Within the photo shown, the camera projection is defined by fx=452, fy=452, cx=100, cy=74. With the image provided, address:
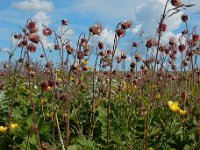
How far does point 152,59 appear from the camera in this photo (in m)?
4.93

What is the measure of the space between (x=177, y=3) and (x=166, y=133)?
128 centimetres

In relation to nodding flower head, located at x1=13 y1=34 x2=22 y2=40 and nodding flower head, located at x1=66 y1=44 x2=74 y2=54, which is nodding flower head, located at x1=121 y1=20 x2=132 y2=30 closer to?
nodding flower head, located at x1=66 y1=44 x2=74 y2=54

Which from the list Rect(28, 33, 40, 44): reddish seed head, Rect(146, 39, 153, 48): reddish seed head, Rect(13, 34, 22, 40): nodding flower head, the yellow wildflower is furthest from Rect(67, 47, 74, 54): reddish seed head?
Rect(13, 34, 22, 40): nodding flower head

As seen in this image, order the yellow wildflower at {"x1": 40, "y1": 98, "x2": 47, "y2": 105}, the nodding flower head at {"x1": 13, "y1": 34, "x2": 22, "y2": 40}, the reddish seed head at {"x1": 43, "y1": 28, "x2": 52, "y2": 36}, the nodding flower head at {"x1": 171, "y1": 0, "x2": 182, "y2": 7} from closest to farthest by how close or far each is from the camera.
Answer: the nodding flower head at {"x1": 171, "y1": 0, "x2": 182, "y2": 7}, the reddish seed head at {"x1": 43, "y1": 28, "x2": 52, "y2": 36}, the yellow wildflower at {"x1": 40, "y1": 98, "x2": 47, "y2": 105}, the nodding flower head at {"x1": 13, "y1": 34, "x2": 22, "y2": 40}

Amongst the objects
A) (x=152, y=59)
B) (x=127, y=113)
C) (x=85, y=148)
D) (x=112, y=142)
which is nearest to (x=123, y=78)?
(x=152, y=59)

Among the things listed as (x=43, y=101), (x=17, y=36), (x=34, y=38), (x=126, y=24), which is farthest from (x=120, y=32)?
(x=17, y=36)

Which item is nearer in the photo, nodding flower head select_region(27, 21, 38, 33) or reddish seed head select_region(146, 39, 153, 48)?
nodding flower head select_region(27, 21, 38, 33)

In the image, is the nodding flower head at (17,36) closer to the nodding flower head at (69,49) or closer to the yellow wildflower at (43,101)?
the yellow wildflower at (43,101)

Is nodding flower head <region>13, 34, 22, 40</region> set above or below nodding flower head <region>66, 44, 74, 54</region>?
above

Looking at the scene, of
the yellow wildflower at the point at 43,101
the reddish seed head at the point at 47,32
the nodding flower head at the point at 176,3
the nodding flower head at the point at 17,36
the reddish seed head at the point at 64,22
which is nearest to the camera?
the nodding flower head at the point at 176,3

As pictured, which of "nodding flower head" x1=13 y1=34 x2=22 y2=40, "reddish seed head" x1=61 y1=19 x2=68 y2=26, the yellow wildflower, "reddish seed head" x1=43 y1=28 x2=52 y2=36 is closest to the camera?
"reddish seed head" x1=43 y1=28 x2=52 y2=36

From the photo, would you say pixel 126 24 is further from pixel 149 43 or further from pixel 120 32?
pixel 149 43

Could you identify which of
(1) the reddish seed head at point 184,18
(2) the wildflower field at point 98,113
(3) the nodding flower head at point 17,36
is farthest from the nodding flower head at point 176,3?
(3) the nodding flower head at point 17,36

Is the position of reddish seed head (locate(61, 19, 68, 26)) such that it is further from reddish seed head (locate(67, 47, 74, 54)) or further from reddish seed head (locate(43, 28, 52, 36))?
reddish seed head (locate(43, 28, 52, 36))
